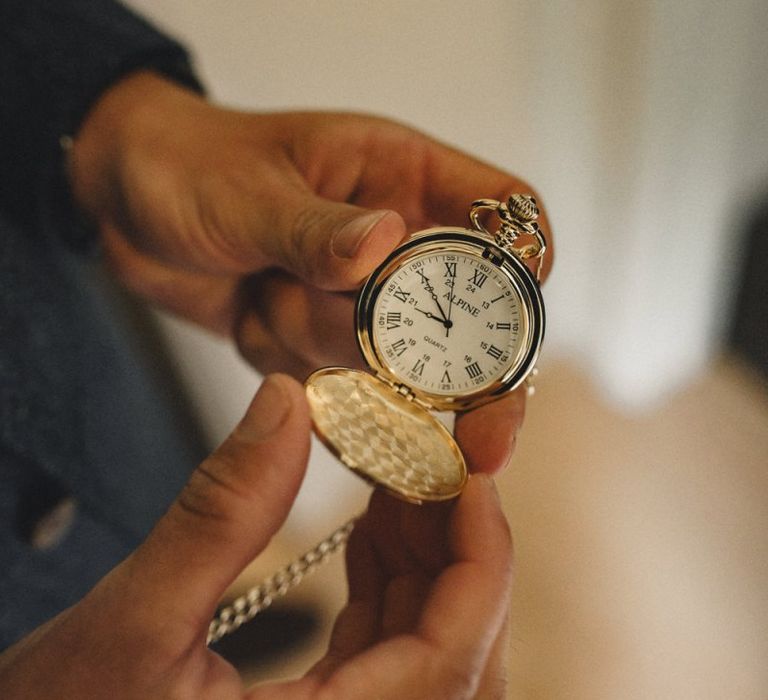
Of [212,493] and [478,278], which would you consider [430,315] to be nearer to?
[478,278]

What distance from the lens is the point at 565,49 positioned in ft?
3.86

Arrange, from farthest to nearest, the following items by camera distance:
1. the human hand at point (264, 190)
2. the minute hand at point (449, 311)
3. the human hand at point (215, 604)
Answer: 1. the human hand at point (264, 190)
2. the minute hand at point (449, 311)
3. the human hand at point (215, 604)

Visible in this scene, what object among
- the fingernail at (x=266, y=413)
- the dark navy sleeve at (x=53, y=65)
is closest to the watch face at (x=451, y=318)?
the fingernail at (x=266, y=413)

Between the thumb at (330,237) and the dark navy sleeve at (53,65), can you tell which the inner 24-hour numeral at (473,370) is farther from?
the dark navy sleeve at (53,65)

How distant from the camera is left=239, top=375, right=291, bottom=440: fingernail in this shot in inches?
18.7

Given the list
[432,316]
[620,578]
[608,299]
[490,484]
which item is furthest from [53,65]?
[608,299]

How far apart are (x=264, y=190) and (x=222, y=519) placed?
0.37 m

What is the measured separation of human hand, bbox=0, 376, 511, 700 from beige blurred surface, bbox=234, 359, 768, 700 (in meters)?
0.04

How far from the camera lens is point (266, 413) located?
1.58 ft

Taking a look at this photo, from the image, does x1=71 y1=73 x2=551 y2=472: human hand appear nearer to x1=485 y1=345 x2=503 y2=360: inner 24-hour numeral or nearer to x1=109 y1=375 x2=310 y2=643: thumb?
x1=485 y1=345 x2=503 y2=360: inner 24-hour numeral

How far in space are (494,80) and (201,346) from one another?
2.21ft

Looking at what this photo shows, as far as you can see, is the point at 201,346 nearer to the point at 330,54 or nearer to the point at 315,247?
the point at 330,54

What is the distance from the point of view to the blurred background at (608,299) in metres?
0.56

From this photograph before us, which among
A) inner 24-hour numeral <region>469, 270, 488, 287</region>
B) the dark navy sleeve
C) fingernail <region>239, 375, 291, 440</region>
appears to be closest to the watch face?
inner 24-hour numeral <region>469, 270, 488, 287</region>
